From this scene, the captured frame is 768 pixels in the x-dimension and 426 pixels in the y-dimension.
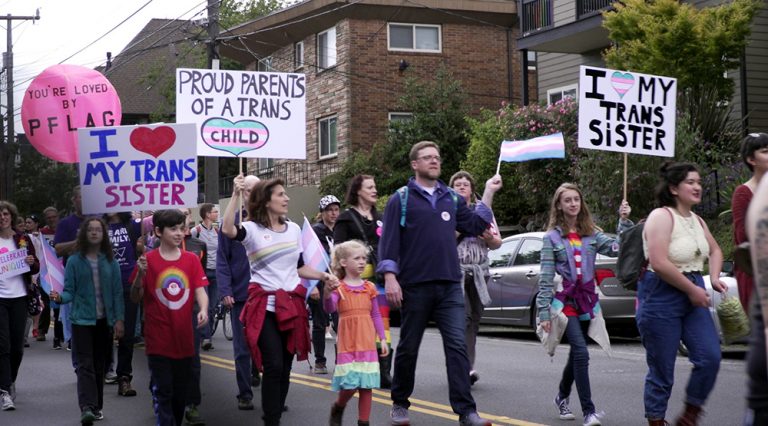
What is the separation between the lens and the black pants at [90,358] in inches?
359

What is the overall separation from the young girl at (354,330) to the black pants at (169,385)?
3.49 ft

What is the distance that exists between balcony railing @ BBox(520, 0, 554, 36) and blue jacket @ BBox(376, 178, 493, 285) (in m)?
20.0

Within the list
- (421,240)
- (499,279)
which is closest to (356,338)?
(421,240)

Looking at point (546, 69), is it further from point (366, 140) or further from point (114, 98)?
point (114, 98)

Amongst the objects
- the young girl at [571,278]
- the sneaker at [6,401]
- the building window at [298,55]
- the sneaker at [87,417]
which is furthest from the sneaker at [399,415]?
Answer: the building window at [298,55]

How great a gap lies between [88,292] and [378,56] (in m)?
24.8

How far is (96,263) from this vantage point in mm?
9500

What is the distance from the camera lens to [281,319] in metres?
7.92

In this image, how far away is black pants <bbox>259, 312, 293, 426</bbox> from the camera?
25.4 ft

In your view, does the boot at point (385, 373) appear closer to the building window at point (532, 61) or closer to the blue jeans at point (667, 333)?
the blue jeans at point (667, 333)

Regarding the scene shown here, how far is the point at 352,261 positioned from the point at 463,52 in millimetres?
26746

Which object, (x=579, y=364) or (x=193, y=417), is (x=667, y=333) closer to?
(x=579, y=364)

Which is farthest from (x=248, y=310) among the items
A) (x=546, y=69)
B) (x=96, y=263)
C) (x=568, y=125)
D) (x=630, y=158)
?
(x=546, y=69)

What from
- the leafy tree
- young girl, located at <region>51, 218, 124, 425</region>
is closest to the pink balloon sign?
young girl, located at <region>51, 218, 124, 425</region>
